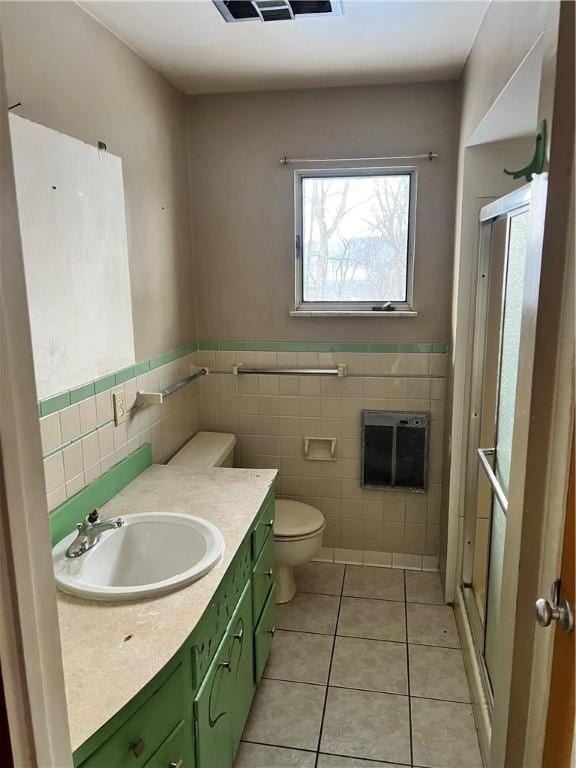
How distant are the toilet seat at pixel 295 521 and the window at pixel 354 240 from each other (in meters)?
0.99

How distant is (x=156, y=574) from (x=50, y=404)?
618mm

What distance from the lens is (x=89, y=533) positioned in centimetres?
153

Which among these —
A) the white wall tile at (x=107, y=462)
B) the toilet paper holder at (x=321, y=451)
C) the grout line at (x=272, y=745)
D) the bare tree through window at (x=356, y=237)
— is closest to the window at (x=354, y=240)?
the bare tree through window at (x=356, y=237)

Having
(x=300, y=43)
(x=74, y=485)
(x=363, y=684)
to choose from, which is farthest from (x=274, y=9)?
(x=363, y=684)

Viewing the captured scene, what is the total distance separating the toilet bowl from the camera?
245 centimetres

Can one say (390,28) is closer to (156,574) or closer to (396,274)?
(396,274)

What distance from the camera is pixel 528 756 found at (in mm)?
950

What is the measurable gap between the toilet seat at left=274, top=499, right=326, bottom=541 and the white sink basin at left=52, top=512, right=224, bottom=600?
797mm

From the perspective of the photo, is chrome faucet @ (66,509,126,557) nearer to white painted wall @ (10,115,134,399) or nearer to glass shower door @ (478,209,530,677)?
white painted wall @ (10,115,134,399)

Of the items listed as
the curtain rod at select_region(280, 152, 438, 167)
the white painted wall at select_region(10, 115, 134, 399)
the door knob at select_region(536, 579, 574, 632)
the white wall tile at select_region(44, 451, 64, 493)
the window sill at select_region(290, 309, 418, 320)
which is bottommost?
the white wall tile at select_region(44, 451, 64, 493)

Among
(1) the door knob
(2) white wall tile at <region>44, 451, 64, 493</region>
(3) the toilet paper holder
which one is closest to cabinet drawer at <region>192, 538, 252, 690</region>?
(2) white wall tile at <region>44, 451, 64, 493</region>

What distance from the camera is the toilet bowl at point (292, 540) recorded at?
2449 mm

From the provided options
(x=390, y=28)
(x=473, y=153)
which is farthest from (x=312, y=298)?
(x=390, y=28)

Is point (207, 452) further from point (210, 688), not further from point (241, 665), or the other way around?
point (210, 688)
